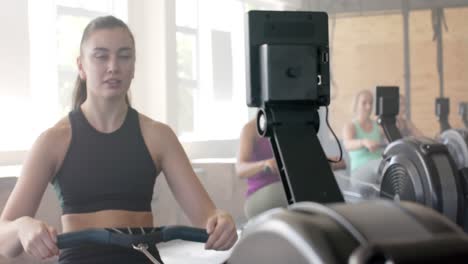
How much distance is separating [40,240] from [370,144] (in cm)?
335

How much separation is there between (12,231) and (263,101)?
666mm

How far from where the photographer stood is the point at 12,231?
1506 millimetres

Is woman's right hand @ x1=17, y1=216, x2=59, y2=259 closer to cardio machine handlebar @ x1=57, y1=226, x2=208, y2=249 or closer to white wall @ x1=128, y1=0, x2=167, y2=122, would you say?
cardio machine handlebar @ x1=57, y1=226, x2=208, y2=249

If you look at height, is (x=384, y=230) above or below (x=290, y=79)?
below

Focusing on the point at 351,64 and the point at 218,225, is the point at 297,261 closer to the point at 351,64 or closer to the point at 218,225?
the point at 218,225

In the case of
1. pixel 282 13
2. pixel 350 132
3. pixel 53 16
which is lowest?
pixel 350 132

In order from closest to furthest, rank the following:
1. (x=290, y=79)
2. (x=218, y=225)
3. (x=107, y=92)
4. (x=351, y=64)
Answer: (x=290, y=79) → (x=218, y=225) → (x=107, y=92) → (x=351, y=64)

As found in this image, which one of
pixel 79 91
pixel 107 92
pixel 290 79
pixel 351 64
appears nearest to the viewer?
pixel 290 79

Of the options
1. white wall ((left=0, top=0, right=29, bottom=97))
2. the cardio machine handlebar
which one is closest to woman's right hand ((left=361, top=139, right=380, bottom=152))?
white wall ((left=0, top=0, right=29, bottom=97))

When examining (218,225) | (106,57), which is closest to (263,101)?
(218,225)

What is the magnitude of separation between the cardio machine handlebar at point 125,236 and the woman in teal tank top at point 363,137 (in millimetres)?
2700

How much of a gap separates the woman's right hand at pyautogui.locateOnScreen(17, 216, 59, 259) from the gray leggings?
1806 millimetres

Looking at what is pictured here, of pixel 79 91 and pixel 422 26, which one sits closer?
pixel 79 91

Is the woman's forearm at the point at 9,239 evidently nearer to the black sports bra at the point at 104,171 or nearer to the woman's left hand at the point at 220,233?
the black sports bra at the point at 104,171
